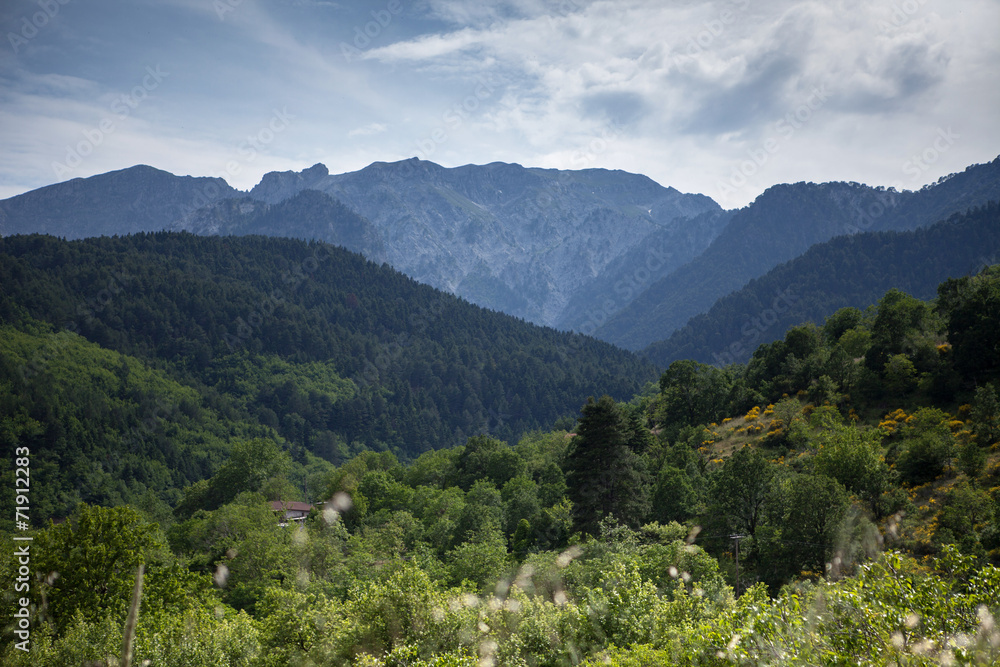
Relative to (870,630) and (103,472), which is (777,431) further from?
(103,472)

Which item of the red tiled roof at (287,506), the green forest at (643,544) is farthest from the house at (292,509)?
the green forest at (643,544)

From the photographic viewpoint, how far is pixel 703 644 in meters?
14.5

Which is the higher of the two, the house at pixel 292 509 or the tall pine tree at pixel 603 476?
the tall pine tree at pixel 603 476

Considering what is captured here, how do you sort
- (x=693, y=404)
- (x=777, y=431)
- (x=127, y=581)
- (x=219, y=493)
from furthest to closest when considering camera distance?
(x=219, y=493)
(x=693, y=404)
(x=777, y=431)
(x=127, y=581)

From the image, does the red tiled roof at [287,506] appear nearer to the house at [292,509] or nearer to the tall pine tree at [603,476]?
the house at [292,509]

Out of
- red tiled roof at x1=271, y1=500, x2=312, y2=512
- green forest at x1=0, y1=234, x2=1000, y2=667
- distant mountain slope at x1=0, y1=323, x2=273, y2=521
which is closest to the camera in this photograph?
green forest at x1=0, y1=234, x2=1000, y2=667

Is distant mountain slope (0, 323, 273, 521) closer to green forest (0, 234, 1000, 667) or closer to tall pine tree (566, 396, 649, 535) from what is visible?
green forest (0, 234, 1000, 667)

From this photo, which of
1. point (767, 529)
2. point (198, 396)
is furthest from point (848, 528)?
point (198, 396)

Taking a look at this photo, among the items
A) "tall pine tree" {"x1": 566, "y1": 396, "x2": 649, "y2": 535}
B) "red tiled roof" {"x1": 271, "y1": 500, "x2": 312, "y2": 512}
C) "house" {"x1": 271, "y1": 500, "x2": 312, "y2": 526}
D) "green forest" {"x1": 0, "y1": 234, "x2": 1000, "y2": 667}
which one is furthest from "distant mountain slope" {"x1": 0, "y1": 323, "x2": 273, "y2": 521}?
"tall pine tree" {"x1": 566, "y1": 396, "x2": 649, "y2": 535}

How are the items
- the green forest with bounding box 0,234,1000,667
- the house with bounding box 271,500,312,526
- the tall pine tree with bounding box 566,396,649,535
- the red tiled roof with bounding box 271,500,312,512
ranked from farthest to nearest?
the house with bounding box 271,500,312,526
the red tiled roof with bounding box 271,500,312,512
the tall pine tree with bounding box 566,396,649,535
the green forest with bounding box 0,234,1000,667

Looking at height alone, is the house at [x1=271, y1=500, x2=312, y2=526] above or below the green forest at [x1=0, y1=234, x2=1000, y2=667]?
below

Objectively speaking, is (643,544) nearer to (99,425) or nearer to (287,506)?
(287,506)

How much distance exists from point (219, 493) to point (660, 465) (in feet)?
231

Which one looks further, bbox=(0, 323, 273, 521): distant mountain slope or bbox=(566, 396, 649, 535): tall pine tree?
Answer: bbox=(0, 323, 273, 521): distant mountain slope
